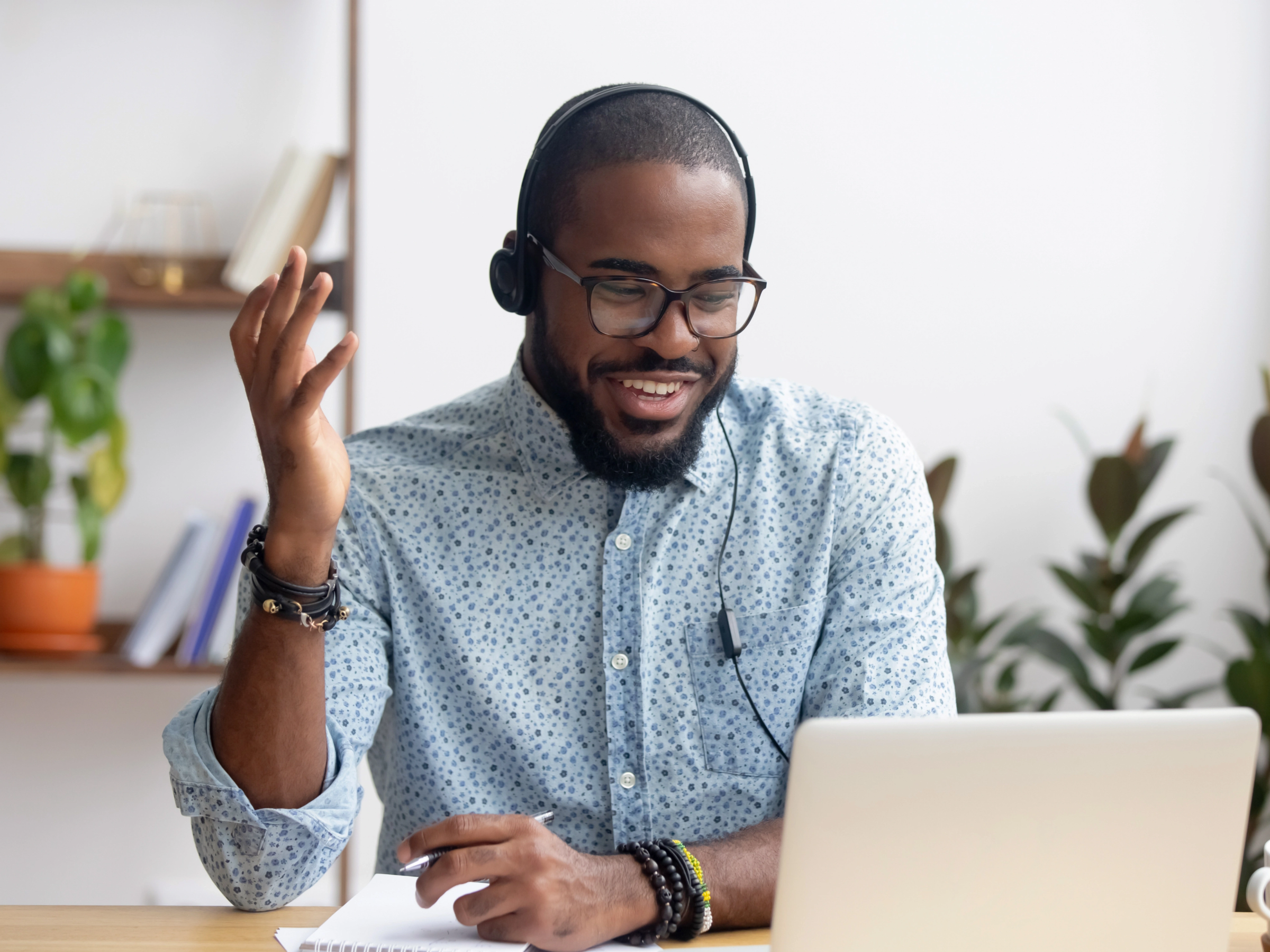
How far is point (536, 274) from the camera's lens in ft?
4.54

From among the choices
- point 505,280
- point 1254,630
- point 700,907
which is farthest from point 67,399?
point 1254,630

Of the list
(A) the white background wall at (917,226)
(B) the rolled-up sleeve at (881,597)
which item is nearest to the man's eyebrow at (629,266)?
(B) the rolled-up sleeve at (881,597)

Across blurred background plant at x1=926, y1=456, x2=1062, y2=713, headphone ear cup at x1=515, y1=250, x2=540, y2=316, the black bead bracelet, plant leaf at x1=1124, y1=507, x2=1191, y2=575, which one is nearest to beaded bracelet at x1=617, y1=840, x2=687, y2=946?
the black bead bracelet

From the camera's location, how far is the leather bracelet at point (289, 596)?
1089mm

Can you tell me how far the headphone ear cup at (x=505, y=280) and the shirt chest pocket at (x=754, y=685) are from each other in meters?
0.41

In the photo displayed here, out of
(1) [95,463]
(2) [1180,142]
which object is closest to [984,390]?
(2) [1180,142]

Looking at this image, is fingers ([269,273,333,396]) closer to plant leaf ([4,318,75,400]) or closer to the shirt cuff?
the shirt cuff

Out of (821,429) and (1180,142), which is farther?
(1180,142)

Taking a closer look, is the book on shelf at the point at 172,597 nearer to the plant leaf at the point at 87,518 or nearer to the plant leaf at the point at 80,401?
the plant leaf at the point at 87,518

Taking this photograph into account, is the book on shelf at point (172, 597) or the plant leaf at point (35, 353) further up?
the plant leaf at point (35, 353)

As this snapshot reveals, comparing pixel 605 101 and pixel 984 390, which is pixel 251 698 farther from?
pixel 984 390

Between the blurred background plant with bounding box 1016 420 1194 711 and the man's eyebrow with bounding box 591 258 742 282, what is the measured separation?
1194mm

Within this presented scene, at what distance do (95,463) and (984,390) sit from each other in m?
1.68

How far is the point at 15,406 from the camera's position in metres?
2.19
